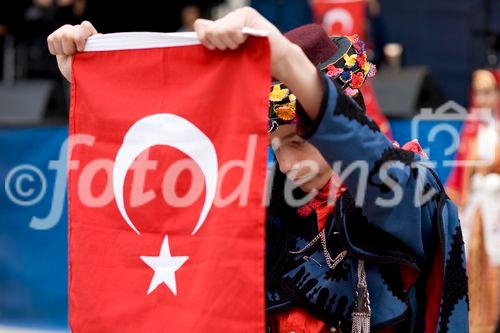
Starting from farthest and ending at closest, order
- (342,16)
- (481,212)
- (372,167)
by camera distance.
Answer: (342,16) < (481,212) < (372,167)

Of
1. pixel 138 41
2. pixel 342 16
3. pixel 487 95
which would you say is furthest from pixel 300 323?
pixel 342 16

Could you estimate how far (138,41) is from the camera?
229 cm

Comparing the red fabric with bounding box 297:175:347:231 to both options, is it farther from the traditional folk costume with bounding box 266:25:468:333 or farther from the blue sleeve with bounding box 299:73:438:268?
the blue sleeve with bounding box 299:73:438:268

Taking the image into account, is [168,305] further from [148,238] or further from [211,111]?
[211,111]

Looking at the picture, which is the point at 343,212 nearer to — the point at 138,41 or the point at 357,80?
the point at 357,80

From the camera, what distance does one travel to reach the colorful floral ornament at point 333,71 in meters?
2.34

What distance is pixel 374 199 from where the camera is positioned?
216cm

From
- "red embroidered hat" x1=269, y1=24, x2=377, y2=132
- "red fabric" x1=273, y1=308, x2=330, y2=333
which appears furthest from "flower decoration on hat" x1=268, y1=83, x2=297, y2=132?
"red fabric" x1=273, y1=308, x2=330, y2=333

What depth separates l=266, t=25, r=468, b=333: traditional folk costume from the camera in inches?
85.7

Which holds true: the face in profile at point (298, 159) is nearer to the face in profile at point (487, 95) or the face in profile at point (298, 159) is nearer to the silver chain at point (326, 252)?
the silver chain at point (326, 252)

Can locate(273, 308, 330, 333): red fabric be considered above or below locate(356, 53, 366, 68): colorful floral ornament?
below

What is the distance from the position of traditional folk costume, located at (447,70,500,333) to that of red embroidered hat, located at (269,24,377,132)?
11.0 feet

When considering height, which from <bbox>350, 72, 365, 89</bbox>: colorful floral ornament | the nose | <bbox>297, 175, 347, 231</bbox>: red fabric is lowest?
<bbox>297, 175, 347, 231</bbox>: red fabric

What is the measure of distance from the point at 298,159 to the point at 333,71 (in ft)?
0.76
